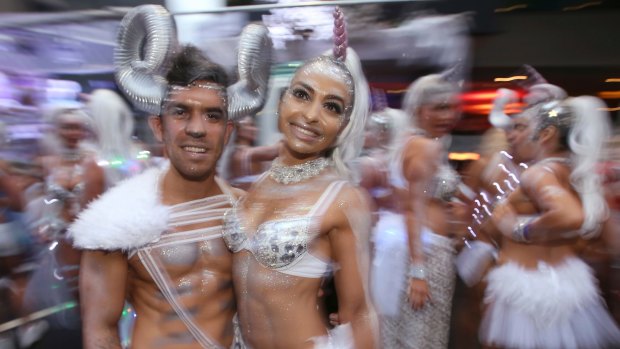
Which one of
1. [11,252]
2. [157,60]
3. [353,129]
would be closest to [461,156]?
[11,252]

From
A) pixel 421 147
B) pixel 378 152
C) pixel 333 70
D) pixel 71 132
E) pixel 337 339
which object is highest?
pixel 333 70

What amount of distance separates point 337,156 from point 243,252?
0.55 metres

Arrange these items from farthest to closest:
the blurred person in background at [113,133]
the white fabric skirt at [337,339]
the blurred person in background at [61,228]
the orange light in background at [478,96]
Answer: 1. the orange light in background at [478,96]
2. the blurred person in background at [61,228]
3. the blurred person in background at [113,133]
4. the white fabric skirt at [337,339]

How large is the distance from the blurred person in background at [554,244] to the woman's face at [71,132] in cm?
326

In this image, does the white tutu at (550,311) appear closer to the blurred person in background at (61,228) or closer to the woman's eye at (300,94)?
→ the woman's eye at (300,94)

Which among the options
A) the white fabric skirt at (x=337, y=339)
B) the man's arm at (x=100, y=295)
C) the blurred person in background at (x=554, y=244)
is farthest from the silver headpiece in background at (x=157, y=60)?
the blurred person in background at (x=554, y=244)

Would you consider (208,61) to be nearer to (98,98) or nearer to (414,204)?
(414,204)

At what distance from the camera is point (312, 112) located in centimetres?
231

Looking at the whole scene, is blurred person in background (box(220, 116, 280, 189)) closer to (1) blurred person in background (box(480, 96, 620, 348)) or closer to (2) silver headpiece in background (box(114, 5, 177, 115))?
(1) blurred person in background (box(480, 96, 620, 348))

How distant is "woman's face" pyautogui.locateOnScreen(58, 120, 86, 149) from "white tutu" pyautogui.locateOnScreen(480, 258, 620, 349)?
3346mm

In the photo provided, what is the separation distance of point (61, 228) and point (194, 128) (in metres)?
2.99

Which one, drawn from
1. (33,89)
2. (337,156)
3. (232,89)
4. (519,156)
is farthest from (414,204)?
(33,89)

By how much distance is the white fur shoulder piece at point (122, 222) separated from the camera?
2166 mm

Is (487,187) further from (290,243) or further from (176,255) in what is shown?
(176,255)
